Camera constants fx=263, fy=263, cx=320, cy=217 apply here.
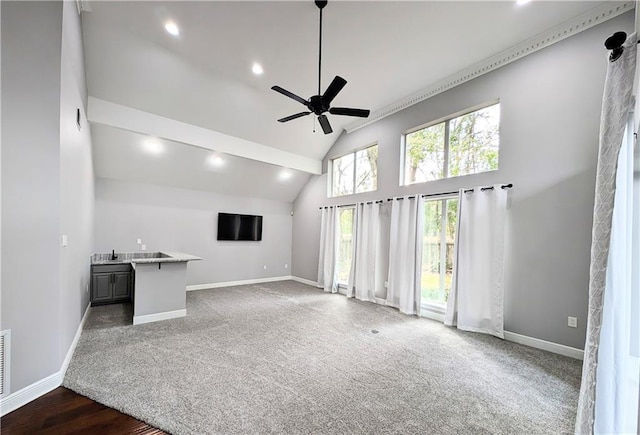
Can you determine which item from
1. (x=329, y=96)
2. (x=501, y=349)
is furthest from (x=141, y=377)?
(x=501, y=349)

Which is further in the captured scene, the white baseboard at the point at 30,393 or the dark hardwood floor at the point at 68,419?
the white baseboard at the point at 30,393

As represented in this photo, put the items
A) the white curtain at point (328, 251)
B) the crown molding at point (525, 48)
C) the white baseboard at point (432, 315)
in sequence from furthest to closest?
the white curtain at point (328, 251)
the white baseboard at point (432, 315)
the crown molding at point (525, 48)

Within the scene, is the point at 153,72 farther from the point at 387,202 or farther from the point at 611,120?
the point at 611,120

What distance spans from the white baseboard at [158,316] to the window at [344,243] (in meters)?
3.50

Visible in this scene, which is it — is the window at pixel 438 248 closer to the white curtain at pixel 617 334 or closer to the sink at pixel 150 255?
the white curtain at pixel 617 334

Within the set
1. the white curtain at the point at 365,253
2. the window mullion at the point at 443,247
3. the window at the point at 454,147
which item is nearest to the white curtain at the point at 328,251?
the white curtain at the point at 365,253

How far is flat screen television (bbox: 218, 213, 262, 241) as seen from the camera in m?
6.86

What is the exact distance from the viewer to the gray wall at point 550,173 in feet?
10.2

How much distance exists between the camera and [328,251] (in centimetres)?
661

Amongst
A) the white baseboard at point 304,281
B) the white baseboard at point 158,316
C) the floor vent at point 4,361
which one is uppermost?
Result: the floor vent at point 4,361

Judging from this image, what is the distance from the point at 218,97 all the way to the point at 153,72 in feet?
3.31

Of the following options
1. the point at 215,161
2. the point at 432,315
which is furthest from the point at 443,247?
the point at 215,161

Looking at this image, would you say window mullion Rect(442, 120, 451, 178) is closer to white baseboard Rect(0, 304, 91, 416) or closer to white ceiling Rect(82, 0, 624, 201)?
white ceiling Rect(82, 0, 624, 201)

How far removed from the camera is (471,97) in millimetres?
4250
